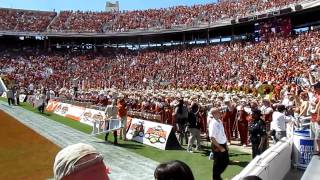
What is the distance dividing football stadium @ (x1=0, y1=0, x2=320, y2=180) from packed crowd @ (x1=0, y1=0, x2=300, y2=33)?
190mm

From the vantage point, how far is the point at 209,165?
13.3 m

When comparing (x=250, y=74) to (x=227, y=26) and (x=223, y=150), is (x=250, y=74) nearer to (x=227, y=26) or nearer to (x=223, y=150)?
(x=227, y=26)

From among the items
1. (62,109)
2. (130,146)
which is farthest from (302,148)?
(62,109)

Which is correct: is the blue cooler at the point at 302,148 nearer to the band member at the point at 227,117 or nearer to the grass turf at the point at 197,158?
the grass turf at the point at 197,158

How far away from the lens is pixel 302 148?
12.4 m

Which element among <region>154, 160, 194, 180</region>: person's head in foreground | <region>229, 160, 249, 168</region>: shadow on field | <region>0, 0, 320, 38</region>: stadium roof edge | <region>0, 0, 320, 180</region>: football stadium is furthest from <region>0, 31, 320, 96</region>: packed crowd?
<region>154, 160, 194, 180</region>: person's head in foreground

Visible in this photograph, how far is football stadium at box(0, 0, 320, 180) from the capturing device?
12.0m

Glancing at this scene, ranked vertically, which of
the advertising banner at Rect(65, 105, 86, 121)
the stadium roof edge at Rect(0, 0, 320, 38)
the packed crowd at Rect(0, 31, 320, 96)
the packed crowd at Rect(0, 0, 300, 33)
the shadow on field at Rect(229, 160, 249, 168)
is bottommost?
the shadow on field at Rect(229, 160, 249, 168)

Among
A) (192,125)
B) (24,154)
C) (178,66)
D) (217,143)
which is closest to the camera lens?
(217,143)

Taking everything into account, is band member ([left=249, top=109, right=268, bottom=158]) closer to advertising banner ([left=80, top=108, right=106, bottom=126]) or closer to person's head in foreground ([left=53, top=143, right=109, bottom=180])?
person's head in foreground ([left=53, top=143, right=109, bottom=180])

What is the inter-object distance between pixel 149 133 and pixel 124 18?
165ft

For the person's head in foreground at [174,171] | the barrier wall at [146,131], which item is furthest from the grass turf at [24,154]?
the person's head in foreground at [174,171]

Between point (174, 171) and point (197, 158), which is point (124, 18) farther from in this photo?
point (174, 171)

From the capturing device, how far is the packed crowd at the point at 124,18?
179 ft
